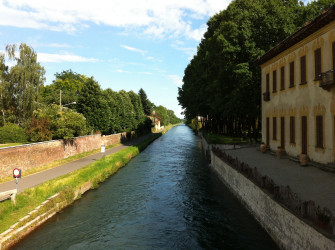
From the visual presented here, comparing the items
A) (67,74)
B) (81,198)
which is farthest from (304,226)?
(67,74)

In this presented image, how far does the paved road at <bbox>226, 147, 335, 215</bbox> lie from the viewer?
10.8 m

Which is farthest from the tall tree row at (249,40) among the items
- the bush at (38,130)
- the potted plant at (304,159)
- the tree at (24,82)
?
the tree at (24,82)

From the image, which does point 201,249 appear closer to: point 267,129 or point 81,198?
point 81,198

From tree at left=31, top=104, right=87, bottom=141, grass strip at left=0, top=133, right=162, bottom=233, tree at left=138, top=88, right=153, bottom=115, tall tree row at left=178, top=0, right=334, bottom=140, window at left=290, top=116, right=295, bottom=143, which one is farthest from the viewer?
tree at left=138, top=88, right=153, bottom=115

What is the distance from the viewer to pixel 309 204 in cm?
783

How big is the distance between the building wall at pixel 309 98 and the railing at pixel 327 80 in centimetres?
40

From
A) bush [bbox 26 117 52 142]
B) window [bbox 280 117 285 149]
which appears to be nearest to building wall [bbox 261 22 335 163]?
window [bbox 280 117 285 149]

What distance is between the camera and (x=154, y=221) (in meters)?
13.7

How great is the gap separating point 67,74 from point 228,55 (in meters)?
70.9

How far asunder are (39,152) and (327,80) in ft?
72.0

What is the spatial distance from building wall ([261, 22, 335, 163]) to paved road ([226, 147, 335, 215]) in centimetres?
135

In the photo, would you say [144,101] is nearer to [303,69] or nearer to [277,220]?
[303,69]

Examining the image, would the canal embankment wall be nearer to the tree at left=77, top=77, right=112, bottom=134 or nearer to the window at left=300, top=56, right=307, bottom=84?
the tree at left=77, top=77, right=112, bottom=134

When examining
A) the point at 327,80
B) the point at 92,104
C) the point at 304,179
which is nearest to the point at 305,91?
the point at 327,80
